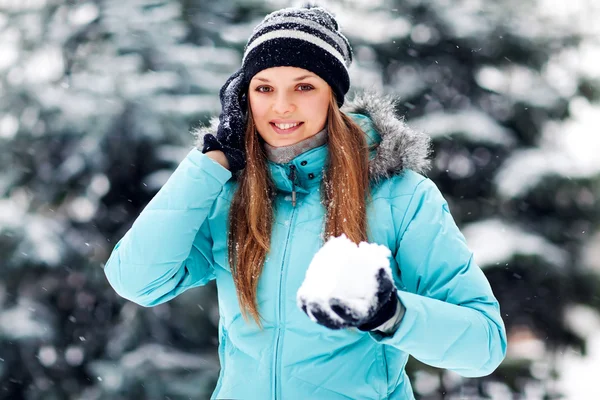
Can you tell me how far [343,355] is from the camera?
1820mm

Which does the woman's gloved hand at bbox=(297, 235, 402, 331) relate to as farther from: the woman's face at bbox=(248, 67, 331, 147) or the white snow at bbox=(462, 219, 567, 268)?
the white snow at bbox=(462, 219, 567, 268)

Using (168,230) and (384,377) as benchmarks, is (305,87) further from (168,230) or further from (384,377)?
(384,377)

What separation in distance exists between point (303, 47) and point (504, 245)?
3202mm

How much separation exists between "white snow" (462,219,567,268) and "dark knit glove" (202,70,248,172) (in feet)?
9.96

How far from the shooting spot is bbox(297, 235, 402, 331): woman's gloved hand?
56.2 inches

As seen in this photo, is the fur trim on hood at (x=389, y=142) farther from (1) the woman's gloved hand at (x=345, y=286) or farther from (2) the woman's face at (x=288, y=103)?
(1) the woman's gloved hand at (x=345, y=286)

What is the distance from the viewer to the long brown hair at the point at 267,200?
1.90m

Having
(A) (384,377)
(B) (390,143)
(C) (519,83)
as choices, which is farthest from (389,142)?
(C) (519,83)

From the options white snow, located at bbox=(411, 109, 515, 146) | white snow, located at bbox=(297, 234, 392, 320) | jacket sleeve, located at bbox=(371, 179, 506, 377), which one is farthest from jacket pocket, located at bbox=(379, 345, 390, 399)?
white snow, located at bbox=(411, 109, 515, 146)

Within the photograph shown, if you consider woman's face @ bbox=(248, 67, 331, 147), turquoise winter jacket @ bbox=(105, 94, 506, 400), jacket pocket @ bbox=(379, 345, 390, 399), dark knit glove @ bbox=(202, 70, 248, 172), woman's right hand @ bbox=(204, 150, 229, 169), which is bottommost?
jacket pocket @ bbox=(379, 345, 390, 399)

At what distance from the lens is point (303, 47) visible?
2.08 meters

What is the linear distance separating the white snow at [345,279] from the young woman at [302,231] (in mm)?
164

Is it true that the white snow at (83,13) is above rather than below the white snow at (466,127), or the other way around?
above

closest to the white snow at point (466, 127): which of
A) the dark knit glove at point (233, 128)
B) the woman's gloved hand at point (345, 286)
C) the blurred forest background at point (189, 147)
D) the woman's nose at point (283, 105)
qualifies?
the blurred forest background at point (189, 147)
